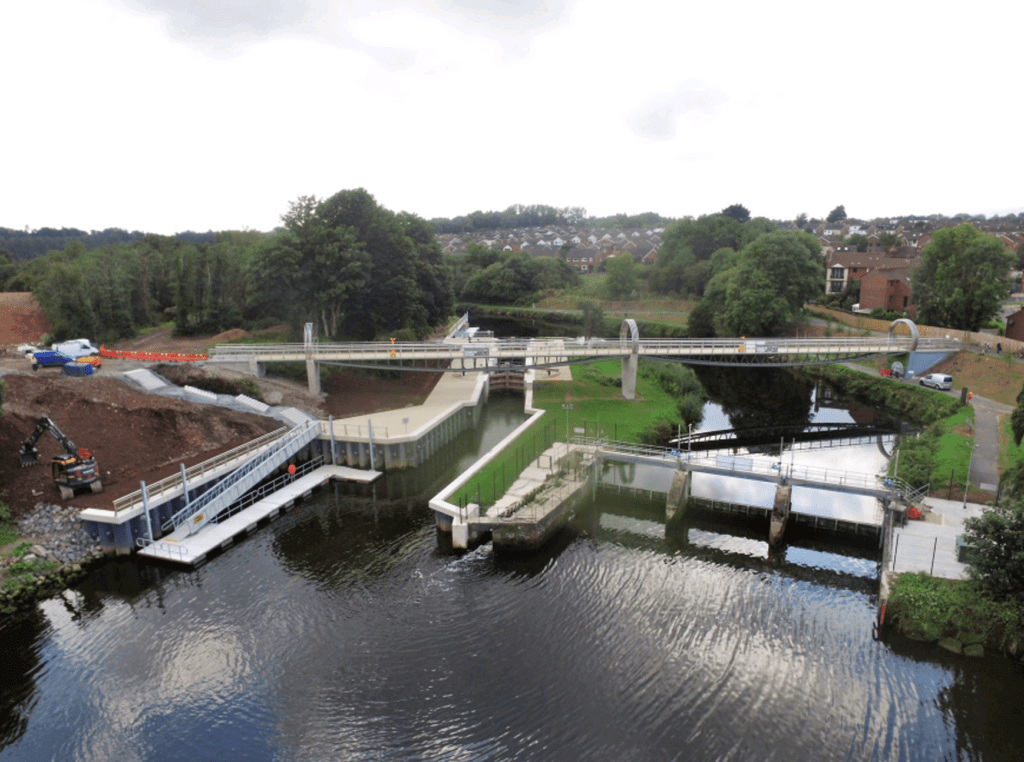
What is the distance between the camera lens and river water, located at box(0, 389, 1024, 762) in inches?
687

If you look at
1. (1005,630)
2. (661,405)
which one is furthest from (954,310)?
(1005,630)

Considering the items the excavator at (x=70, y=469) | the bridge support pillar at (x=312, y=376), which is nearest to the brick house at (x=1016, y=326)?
the bridge support pillar at (x=312, y=376)

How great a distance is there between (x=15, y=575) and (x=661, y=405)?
3704 cm

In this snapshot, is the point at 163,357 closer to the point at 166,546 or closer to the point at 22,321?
the point at 166,546

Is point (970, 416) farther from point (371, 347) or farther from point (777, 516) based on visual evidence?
point (371, 347)

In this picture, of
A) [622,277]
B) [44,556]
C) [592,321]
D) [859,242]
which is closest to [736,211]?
[859,242]

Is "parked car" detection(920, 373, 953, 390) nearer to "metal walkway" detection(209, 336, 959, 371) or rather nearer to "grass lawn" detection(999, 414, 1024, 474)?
"metal walkway" detection(209, 336, 959, 371)

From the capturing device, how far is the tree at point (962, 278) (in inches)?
2127

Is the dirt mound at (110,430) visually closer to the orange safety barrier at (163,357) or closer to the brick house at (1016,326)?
the orange safety barrier at (163,357)

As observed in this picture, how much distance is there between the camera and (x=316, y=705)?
18688mm

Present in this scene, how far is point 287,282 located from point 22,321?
111 ft

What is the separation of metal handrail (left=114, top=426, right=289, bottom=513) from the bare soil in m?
1.15

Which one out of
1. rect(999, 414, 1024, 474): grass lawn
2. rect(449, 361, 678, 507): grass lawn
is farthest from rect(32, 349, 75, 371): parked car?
rect(999, 414, 1024, 474): grass lawn

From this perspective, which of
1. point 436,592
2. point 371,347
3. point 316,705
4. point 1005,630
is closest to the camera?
point 316,705
